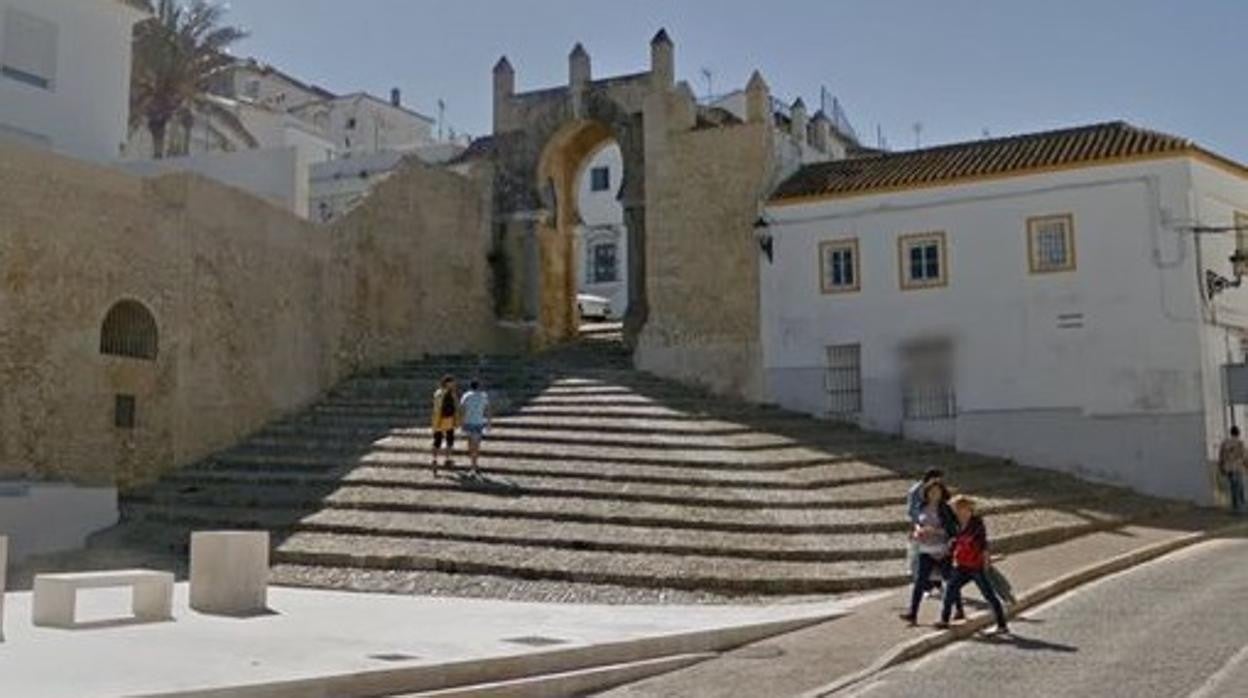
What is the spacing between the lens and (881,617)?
10.8m

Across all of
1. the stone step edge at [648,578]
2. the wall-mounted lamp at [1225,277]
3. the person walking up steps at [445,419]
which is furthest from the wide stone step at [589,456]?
the wall-mounted lamp at [1225,277]

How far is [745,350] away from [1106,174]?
24.8ft

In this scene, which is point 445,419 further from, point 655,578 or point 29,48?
point 29,48

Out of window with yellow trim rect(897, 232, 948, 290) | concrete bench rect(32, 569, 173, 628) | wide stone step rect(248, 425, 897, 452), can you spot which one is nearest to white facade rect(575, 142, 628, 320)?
window with yellow trim rect(897, 232, 948, 290)

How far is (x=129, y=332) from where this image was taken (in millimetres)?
18469

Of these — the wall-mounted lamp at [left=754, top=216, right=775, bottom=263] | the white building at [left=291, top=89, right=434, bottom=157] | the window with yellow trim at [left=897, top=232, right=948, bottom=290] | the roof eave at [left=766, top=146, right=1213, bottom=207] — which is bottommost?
the window with yellow trim at [left=897, top=232, right=948, bottom=290]

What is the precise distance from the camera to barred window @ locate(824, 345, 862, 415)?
23.0 metres

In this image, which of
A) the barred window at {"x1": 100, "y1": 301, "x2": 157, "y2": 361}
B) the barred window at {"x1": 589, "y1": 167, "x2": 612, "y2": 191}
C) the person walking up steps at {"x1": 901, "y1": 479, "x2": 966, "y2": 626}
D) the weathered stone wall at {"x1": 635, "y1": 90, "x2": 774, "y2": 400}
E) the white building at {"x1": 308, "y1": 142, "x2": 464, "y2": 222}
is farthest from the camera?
the barred window at {"x1": 589, "y1": 167, "x2": 612, "y2": 191}

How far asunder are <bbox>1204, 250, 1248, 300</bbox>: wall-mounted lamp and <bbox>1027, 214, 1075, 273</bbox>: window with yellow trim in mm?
2243

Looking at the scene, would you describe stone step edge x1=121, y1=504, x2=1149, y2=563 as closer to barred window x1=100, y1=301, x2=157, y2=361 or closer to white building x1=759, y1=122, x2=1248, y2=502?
barred window x1=100, y1=301, x2=157, y2=361

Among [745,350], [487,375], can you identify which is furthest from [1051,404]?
[487,375]

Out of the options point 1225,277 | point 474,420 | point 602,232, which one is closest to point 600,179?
point 602,232

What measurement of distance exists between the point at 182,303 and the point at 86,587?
1028 cm

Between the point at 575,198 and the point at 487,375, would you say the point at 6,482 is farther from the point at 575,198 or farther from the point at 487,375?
the point at 575,198
